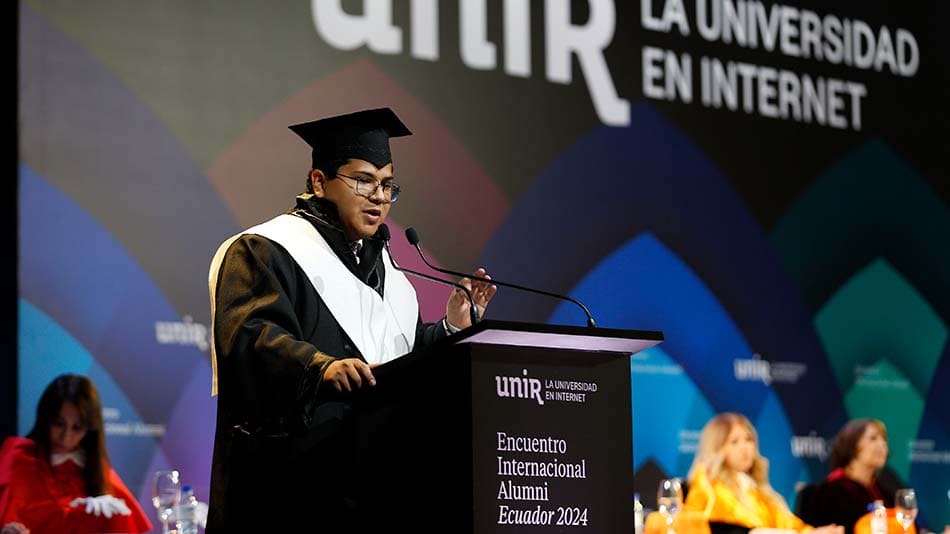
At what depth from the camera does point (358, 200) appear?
3482mm

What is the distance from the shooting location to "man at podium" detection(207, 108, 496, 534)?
3.04m

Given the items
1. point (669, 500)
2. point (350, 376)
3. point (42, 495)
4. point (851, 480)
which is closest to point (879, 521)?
point (669, 500)

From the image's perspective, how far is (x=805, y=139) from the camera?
8.16 metres

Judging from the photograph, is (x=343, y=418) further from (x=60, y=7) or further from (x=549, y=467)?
(x=60, y=7)

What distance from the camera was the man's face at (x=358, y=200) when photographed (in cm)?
348

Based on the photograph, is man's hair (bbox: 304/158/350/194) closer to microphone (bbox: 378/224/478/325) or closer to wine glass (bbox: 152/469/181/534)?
microphone (bbox: 378/224/478/325)

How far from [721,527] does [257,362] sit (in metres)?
3.97

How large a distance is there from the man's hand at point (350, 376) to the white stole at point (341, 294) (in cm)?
49

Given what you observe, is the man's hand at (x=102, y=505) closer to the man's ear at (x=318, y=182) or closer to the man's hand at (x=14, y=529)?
the man's hand at (x=14, y=529)

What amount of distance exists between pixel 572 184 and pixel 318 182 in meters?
3.86

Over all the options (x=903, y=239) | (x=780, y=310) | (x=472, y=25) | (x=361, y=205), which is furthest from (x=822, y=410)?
(x=361, y=205)

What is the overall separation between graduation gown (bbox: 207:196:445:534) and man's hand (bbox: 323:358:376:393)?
46 mm

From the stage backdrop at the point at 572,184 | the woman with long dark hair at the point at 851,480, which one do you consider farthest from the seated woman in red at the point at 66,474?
the woman with long dark hair at the point at 851,480

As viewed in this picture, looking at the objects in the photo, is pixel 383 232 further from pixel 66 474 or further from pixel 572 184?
pixel 572 184
